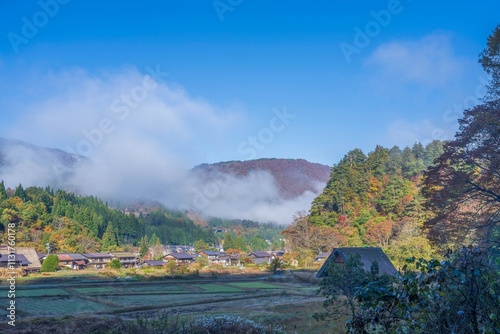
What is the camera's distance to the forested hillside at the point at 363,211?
42250 mm

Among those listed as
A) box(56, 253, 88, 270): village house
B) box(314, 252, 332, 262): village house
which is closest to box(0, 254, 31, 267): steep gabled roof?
box(56, 253, 88, 270): village house

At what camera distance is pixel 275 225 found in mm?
153750

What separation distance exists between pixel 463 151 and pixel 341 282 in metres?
5.76

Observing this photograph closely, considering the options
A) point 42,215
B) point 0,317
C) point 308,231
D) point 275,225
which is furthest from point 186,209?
point 0,317

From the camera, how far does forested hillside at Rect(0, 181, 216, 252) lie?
5488 cm

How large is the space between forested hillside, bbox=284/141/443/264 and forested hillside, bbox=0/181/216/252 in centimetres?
3253

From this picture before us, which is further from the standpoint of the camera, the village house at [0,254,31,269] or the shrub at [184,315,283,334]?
the village house at [0,254,31,269]

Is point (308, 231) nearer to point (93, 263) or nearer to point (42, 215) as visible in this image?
point (93, 263)

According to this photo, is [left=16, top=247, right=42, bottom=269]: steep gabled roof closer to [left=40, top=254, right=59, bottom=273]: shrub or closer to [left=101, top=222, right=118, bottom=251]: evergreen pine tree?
[left=40, top=254, right=59, bottom=273]: shrub

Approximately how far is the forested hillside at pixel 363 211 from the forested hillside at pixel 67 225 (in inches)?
1281

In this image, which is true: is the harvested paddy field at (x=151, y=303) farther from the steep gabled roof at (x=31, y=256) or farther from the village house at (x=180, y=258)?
the village house at (x=180, y=258)

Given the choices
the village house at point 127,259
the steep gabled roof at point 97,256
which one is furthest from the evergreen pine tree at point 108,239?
the steep gabled roof at point 97,256

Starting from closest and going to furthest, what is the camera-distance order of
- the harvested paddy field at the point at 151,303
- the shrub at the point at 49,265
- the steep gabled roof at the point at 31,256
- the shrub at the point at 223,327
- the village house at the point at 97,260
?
the shrub at the point at 223,327 → the harvested paddy field at the point at 151,303 → the shrub at the point at 49,265 → the steep gabled roof at the point at 31,256 → the village house at the point at 97,260

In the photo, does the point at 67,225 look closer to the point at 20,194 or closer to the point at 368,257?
the point at 20,194
